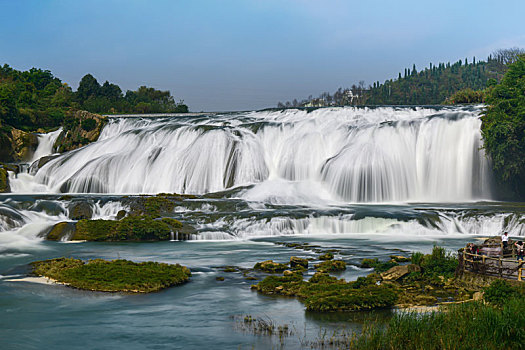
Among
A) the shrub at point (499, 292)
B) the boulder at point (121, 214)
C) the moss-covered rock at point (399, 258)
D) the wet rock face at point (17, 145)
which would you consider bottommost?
the moss-covered rock at point (399, 258)

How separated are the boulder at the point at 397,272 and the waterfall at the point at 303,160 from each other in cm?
2177

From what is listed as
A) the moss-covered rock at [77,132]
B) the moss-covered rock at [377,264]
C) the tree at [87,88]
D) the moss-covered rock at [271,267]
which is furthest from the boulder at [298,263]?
the tree at [87,88]

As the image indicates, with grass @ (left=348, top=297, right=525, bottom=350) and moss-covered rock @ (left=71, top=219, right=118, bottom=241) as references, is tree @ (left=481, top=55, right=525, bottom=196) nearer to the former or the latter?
moss-covered rock @ (left=71, top=219, right=118, bottom=241)

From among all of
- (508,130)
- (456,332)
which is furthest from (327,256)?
(508,130)

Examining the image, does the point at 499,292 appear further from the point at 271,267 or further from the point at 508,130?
Answer: the point at 508,130

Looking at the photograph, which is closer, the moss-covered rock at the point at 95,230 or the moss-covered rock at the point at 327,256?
the moss-covered rock at the point at 327,256

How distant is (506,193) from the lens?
45.2 metres

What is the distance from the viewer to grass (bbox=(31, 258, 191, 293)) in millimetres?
20047

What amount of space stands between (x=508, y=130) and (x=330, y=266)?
88.1 feet

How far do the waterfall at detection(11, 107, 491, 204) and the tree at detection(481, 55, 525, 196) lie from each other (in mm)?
1660

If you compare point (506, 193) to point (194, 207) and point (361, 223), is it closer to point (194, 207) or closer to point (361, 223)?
point (361, 223)

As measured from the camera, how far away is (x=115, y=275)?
20.8m

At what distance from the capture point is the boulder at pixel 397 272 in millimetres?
20422

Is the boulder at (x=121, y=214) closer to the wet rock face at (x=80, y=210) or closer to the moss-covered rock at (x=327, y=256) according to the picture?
the wet rock face at (x=80, y=210)
